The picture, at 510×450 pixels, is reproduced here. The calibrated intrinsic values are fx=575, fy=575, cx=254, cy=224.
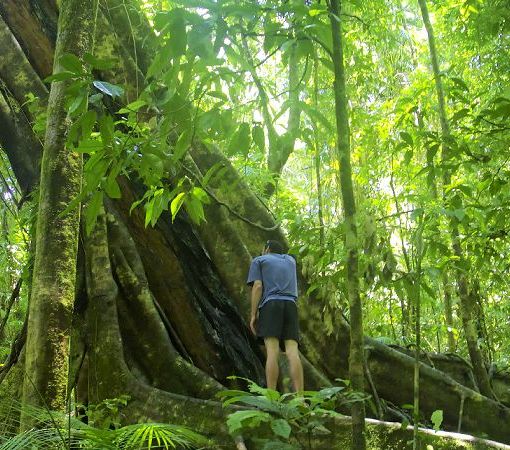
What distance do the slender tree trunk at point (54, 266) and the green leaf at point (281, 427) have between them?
1012 millimetres

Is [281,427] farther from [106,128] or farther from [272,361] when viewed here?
[272,361]

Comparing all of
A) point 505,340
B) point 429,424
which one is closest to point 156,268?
point 429,424

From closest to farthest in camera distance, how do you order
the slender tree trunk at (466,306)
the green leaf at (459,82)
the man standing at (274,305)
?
the green leaf at (459,82)
the slender tree trunk at (466,306)
the man standing at (274,305)

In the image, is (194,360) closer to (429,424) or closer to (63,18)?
(429,424)

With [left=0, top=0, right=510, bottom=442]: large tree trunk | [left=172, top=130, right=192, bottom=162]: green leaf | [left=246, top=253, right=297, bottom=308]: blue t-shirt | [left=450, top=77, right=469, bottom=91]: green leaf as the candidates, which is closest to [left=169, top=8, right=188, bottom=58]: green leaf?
[left=172, top=130, right=192, bottom=162]: green leaf

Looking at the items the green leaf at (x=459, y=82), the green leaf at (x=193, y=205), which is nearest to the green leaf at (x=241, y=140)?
the green leaf at (x=193, y=205)

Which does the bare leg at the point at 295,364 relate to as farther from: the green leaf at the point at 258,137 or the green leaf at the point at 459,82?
the green leaf at the point at 258,137

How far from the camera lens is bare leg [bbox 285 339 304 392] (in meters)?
3.99

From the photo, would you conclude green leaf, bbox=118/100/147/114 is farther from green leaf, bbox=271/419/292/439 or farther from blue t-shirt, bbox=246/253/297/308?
blue t-shirt, bbox=246/253/297/308

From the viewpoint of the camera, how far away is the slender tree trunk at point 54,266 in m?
2.36

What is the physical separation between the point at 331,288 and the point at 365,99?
611 centimetres

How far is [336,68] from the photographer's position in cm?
197

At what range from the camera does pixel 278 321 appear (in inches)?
165

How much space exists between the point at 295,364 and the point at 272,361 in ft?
0.54
